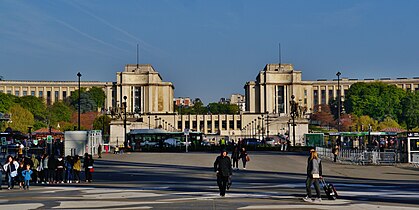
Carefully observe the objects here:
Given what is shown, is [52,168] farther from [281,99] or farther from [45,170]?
[281,99]

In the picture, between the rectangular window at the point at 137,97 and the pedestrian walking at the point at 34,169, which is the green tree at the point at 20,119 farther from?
the pedestrian walking at the point at 34,169

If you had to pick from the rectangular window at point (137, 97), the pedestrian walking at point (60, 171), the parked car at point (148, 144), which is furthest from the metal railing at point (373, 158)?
the rectangular window at point (137, 97)

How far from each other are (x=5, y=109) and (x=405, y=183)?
106 meters

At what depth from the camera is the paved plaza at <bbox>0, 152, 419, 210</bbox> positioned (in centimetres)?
1934

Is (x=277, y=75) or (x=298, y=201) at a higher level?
(x=277, y=75)

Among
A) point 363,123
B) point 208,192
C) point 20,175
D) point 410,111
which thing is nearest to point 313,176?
point 208,192

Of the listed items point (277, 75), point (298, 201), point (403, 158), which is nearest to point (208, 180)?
point (298, 201)

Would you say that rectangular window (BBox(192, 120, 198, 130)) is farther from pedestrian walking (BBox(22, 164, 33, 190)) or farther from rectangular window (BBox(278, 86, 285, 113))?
pedestrian walking (BBox(22, 164, 33, 190))

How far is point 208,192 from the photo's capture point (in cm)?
2353

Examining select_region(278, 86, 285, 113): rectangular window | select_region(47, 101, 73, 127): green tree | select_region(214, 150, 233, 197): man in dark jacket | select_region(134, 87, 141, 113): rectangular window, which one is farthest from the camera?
select_region(134, 87, 141, 113): rectangular window

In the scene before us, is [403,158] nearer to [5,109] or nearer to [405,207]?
[405,207]

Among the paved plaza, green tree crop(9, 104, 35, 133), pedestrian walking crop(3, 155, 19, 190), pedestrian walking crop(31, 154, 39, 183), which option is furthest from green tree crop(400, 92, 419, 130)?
pedestrian walking crop(3, 155, 19, 190)

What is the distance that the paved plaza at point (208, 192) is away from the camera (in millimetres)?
19336

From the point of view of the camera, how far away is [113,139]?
83500 millimetres
